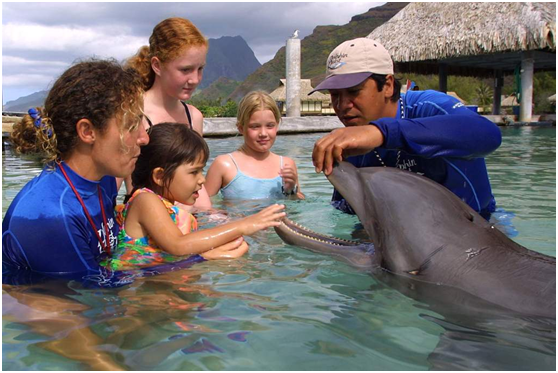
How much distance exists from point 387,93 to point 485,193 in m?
1.01

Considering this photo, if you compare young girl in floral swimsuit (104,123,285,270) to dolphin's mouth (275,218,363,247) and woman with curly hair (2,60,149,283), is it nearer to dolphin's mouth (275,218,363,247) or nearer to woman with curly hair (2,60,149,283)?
dolphin's mouth (275,218,363,247)

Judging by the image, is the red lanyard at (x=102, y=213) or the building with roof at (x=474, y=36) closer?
the red lanyard at (x=102, y=213)

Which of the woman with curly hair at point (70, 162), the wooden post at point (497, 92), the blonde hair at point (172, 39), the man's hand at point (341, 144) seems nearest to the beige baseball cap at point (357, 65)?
the man's hand at point (341, 144)

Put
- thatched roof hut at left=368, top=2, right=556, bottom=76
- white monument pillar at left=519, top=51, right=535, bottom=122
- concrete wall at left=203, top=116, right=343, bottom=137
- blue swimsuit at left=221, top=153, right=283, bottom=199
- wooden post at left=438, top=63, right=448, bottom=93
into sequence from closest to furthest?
blue swimsuit at left=221, top=153, right=283, bottom=199 → concrete wall at left=203, top=116, right=343, bottom=137 → thatched roof hut at left=368, top=2, right=556, bottom=76 → white monument pillar at left=519, top=51, right=535, bottom=122 → wooden post at left=438, top=63, right=448, bottom=93

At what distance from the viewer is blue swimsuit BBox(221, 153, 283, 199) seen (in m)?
5.86

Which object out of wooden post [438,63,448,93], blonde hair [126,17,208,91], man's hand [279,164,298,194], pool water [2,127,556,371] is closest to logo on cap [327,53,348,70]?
pool water [2,127,556,371]

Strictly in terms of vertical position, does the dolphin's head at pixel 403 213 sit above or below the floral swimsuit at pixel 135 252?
above

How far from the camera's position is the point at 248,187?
5.85 meters

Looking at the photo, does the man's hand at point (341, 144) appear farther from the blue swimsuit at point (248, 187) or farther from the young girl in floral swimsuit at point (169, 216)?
the blue swimsuit at point (248, 187)

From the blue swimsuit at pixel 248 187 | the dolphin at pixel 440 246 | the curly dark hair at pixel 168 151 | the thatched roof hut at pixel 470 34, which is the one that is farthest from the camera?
the thatched roof hut at pixel 470 34

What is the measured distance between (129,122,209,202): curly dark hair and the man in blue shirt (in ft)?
3.10

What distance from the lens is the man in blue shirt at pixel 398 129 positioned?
2843 mm

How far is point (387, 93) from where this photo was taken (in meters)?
3.64

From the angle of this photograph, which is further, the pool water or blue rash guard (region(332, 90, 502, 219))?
blue rash guard (region(332, 90, 502, 219))
